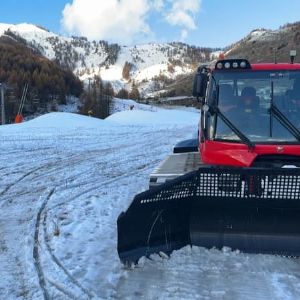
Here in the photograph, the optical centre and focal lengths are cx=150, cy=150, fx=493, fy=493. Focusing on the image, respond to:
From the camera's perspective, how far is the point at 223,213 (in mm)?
5934

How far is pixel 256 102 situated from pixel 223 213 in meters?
1.75

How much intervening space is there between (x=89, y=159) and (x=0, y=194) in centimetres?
521

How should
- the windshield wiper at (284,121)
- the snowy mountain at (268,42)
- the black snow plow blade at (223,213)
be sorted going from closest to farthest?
the black snow plow blade at (223,213) → the windshield wiper at (284,121) → the snowy mountain at (268,42)

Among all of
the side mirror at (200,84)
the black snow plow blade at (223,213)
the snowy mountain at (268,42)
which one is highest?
the snowy mountain at (268,42)

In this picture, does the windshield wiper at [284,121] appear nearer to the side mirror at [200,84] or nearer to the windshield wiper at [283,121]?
the windshield wiper at [283,121]

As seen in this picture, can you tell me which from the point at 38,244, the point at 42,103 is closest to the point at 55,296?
the point at 38,244

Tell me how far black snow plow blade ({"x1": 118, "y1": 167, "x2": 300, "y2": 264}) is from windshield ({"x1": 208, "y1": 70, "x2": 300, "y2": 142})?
1.01 m

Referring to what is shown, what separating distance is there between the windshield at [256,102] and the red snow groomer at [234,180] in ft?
0.04

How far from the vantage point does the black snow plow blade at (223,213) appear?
561 cm

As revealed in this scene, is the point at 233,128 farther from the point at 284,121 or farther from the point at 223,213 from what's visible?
the point at 223,213

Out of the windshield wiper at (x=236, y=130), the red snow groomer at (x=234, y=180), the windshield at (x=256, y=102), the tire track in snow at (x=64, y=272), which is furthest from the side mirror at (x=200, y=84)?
the tire track in snow at (x=64, y=272)

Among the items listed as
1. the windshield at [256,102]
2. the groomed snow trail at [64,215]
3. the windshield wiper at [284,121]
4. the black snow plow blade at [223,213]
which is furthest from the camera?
the windshield at [256,102]

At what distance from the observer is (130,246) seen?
5.43 metres

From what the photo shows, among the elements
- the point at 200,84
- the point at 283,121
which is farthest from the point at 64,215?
the point at 283,121
